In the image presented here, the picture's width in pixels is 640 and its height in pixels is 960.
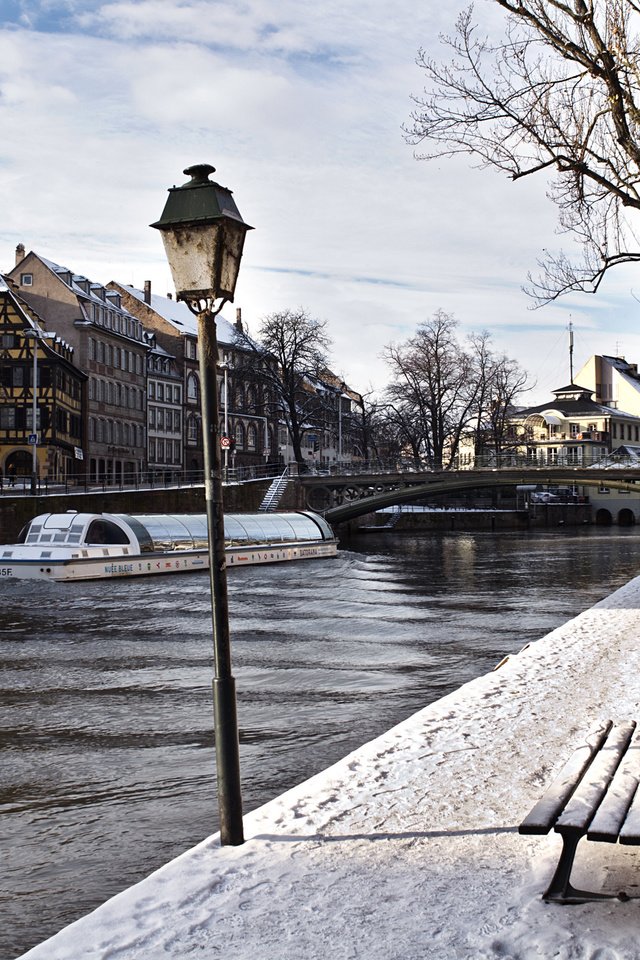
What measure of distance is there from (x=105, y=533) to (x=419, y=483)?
91.3ft

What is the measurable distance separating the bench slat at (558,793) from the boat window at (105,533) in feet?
94.5

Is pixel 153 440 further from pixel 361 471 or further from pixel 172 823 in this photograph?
pixel 172 823

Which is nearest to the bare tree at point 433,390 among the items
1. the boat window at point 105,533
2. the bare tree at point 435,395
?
the bare tree at point 435,395

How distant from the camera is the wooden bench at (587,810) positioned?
4.87 m

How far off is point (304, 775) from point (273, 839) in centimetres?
317

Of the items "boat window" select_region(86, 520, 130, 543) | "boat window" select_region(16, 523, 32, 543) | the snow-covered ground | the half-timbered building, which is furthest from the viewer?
the half-timbered building

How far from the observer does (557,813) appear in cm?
513

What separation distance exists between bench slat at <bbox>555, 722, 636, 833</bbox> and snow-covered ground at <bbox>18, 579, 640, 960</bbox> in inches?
14.2

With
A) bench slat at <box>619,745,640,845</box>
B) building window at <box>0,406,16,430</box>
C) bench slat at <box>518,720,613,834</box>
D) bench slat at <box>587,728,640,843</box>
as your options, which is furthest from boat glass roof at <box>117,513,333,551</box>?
bench slat at <box>619,745,640,845</box>

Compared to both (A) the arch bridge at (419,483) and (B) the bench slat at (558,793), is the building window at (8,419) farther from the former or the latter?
(B) the bench slat at (558,793)

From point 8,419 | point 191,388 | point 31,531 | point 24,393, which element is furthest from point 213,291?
point 191,388

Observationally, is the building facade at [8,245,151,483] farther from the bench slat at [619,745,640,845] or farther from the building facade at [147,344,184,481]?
the bench slat at [619,745,640,845]

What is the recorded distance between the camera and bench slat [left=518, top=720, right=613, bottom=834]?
492 cm

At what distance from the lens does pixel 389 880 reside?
5.31 metres
